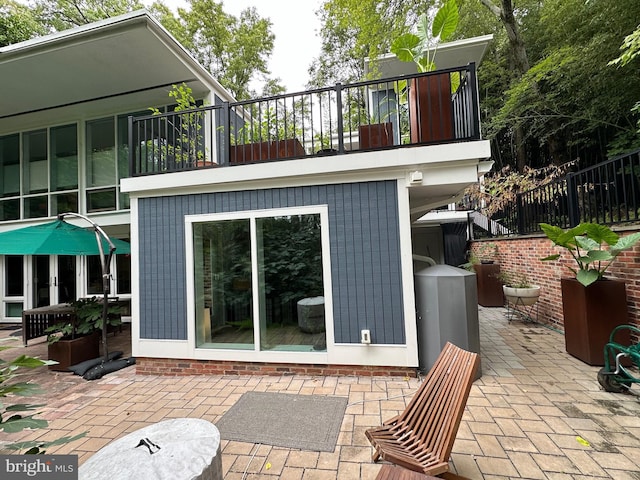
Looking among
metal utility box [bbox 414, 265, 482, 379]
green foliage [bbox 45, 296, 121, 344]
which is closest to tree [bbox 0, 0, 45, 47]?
green foliage [bbox 45, 296, 121, 344]

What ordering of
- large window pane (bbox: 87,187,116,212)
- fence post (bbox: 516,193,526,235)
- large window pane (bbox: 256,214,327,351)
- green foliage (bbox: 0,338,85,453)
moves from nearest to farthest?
green foliage (bbox: 0,338,85,453), large window pane (bbox: 256,214,327,351), fence post (bbox: 516,193,526,235), large window pane (bbox: 87,187,116,212)

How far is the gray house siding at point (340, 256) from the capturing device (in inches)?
134

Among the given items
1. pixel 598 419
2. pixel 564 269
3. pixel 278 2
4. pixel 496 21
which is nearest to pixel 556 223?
pixel 564 269

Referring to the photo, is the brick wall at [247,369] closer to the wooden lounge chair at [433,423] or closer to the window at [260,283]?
the window at [260,283]

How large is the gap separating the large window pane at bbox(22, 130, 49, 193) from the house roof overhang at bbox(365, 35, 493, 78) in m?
8.69

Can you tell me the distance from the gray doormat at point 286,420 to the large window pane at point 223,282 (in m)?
1.00

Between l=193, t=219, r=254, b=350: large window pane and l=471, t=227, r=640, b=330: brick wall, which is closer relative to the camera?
l=471, t=227, r=640, b=330: brick wall

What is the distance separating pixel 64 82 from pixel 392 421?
8337mm

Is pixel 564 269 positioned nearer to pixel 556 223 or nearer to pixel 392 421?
pixel 556 223

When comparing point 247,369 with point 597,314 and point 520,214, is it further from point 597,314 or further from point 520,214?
point 520,214

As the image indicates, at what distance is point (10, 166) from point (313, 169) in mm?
8772

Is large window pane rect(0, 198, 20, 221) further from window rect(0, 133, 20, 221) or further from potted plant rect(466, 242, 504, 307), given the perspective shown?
potted plant rect(466, 242, 504, 307)

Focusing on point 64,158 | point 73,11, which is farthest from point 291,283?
point 73,11

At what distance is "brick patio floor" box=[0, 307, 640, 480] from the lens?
201cm
